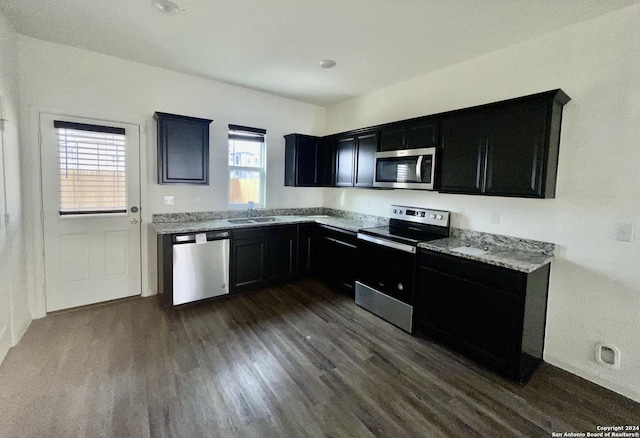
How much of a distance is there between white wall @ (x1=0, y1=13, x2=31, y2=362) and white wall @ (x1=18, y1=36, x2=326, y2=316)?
0.57 feet

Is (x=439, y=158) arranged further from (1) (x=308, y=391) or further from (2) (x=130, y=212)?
(2) (x=130, y=212)

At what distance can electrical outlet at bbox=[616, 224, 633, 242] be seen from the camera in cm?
209

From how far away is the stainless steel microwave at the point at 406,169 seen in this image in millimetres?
3010

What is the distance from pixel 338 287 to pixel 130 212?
269 cm

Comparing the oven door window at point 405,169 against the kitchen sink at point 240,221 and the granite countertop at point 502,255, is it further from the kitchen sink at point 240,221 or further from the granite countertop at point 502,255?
the kitchen sink at point 240,221

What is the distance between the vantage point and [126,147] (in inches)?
132

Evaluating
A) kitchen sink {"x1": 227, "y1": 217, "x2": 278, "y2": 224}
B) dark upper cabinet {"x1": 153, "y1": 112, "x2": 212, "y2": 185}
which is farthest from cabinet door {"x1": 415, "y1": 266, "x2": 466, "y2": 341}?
dark upper cabinet {"x1": 153, "y1": 112, "x2": 212, "y2": 185}

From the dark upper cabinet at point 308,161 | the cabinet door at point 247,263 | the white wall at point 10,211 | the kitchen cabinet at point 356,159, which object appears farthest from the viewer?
the dark upper cabinet at point 308,161

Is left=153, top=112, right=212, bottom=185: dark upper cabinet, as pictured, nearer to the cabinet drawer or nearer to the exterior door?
the exterior door

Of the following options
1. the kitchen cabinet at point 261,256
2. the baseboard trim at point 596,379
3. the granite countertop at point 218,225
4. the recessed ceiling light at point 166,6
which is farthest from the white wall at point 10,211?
the baseboard trim at point 596,379

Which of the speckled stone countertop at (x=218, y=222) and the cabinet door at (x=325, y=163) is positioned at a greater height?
the cabinet door at (x=325, y=163)

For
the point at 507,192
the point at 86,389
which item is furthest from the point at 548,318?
the point at 86,389

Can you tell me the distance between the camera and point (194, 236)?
3.30 metres

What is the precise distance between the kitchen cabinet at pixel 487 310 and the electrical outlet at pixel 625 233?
1.64ft
